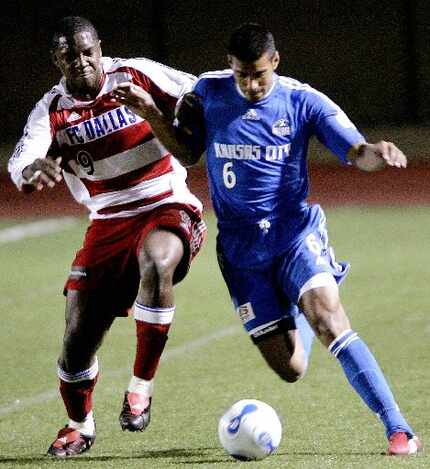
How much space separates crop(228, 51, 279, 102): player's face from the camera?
21.0 ft

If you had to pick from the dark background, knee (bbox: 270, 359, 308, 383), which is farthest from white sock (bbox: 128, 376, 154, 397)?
the dark background

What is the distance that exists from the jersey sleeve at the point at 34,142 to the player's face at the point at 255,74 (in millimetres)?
1136

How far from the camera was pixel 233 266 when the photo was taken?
6.71 meters

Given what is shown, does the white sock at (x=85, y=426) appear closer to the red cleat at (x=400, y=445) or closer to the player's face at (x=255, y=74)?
the red cleat at (x=400, y=445)

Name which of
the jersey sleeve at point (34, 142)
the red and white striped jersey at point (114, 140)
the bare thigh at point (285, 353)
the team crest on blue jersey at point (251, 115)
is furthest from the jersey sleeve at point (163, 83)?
the bare thigh at point (285, 353)

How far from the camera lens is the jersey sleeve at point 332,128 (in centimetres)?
634

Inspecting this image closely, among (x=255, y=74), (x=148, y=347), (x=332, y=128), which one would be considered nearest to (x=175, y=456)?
(x=148, y=347)

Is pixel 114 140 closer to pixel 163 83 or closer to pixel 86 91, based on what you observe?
pixel 86 91

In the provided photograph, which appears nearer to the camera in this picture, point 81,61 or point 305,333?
point 81,61

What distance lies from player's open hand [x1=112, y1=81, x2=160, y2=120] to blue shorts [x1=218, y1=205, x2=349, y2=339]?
809mm

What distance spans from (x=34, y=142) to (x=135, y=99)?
777 mm

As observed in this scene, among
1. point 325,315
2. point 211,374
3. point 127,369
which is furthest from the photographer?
point 127,369

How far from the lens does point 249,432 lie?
620 centimetres

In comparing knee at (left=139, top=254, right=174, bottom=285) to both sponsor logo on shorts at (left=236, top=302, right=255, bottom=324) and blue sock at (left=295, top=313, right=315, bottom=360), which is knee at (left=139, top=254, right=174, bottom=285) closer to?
sponsor logo on shorts at (left=236, top=302, right=255, bottom=324)
